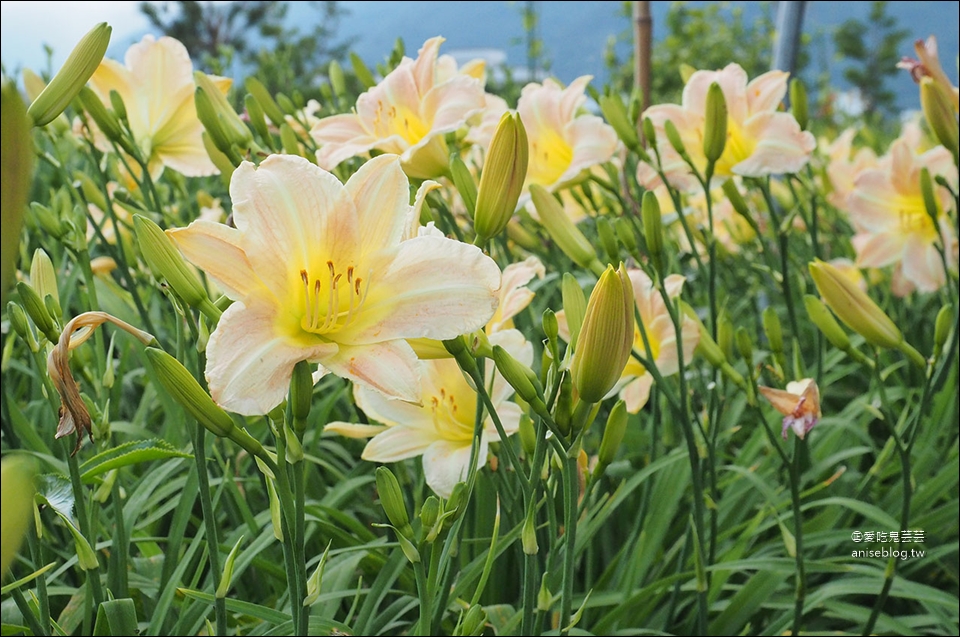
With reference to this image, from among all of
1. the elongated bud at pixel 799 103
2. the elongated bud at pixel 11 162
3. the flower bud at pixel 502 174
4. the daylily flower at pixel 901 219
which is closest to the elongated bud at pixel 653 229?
the flower bud at pixel 502 174

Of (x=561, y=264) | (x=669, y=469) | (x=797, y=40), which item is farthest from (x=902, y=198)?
(x=669, y=469)

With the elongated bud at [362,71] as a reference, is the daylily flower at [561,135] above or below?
below

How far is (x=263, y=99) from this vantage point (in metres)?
1.29

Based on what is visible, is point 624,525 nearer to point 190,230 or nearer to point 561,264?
point 561,264

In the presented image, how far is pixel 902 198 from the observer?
1759 mm

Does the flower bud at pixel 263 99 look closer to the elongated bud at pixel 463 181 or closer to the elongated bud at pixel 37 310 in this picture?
the elongated bud at pixel 463 181

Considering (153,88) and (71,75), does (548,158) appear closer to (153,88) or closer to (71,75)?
(153,88)

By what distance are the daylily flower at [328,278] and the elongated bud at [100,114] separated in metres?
0.60

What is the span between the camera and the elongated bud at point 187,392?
1.80 feet

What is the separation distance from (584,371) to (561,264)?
954mm

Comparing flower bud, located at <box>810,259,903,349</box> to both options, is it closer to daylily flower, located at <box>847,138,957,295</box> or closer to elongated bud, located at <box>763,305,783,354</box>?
elongated bud, located at <box>763,305,783,354</box>

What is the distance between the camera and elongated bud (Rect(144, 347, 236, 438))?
0.55m

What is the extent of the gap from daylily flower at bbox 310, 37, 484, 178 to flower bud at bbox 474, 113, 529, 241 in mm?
331

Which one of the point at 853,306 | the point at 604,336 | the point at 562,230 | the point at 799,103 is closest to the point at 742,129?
the point at 799,103
